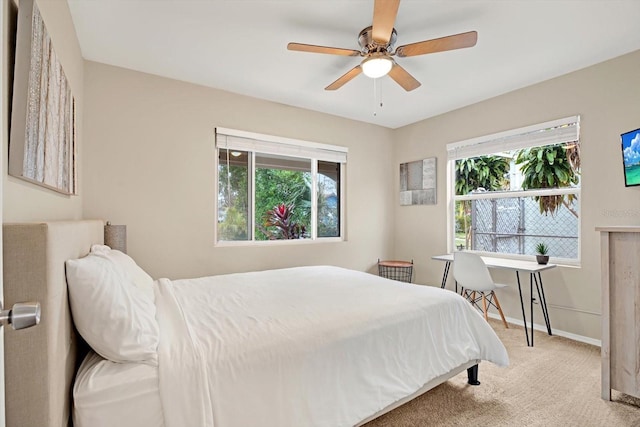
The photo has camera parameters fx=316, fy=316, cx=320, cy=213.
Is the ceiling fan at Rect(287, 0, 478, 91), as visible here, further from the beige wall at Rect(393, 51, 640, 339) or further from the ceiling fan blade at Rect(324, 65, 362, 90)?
the beige wall at Rect(393, 51, 640, 339)

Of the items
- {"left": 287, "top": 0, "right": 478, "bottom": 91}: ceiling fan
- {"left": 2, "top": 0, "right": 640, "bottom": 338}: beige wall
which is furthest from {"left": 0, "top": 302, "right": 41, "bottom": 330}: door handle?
{"left": 287, "top": 0, "right": 478, "bottom": 91}: ceiling fan

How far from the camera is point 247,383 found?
4.10 ft

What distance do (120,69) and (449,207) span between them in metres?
3.93

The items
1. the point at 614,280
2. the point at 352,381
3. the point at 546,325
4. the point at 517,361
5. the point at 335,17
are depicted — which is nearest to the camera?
the point at 352,381

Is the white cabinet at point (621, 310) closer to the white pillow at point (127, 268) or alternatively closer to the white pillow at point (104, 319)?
the white pillow at point (104, 319)

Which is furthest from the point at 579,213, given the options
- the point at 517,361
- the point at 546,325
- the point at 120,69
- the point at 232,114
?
the point at 120,69

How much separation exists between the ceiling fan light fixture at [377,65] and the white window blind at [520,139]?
6.37 feet

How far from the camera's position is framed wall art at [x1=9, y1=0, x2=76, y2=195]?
3.62 ft

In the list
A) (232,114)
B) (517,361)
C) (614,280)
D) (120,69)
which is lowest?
(517,361)

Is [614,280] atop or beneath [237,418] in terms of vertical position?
atop

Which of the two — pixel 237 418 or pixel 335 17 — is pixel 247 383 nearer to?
pixel 237 418

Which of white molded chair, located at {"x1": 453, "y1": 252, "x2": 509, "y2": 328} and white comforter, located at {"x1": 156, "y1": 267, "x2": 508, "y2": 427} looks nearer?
white comforter, located at {"x1": 156, "y1": 267, "x2": 508, "y2": 427}

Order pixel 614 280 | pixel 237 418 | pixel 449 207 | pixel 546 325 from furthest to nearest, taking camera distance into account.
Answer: pixel 449 207
pixel 546 325
pixel 614 280
pixel 237 418

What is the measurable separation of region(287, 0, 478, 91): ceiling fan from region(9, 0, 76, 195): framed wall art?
4.23 ft
